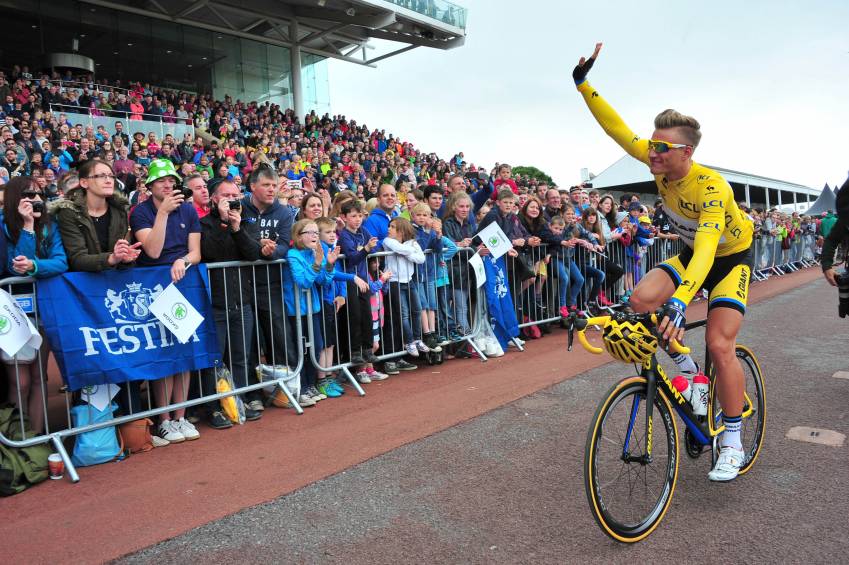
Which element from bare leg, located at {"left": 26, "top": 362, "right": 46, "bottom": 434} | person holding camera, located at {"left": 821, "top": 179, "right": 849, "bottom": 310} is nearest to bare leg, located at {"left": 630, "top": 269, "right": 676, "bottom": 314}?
person holding camera, located at {"left": 821, "top": 179, "right": 849, "bottom": 310}

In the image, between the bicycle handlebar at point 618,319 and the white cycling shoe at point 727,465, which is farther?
the white cycling shoe at point 727,465

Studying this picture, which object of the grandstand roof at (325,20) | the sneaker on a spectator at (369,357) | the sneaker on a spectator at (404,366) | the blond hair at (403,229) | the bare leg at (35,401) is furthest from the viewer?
the grandstand roof at (325,20)

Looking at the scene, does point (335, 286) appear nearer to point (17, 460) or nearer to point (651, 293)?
point (17, 460)

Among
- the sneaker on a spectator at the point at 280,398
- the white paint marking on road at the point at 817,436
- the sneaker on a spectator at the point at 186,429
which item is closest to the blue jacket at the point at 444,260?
the sneaker on a spectator at the point at 280,398

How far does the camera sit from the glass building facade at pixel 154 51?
28.1 meters

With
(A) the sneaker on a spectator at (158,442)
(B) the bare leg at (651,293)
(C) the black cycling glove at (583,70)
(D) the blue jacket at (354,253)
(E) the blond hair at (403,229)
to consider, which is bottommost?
(A) the sneaker on a spectator at (158,442)

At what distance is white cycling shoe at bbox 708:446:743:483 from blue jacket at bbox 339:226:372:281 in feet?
13.8

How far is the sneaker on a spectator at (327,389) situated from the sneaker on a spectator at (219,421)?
1.13 m

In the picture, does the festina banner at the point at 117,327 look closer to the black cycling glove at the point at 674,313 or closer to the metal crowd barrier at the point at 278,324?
the metal crowd barrier at the point at 278,324

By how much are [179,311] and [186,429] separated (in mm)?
1027

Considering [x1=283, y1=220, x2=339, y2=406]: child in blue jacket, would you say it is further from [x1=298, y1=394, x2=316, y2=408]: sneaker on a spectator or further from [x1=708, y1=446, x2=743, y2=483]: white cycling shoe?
[x1=708, y1=446, x2=743, y2=483]: white cycling shoe

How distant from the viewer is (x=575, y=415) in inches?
204

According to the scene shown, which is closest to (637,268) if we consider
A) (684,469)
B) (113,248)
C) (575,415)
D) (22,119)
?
(575,415)

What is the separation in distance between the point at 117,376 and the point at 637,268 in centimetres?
988
